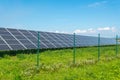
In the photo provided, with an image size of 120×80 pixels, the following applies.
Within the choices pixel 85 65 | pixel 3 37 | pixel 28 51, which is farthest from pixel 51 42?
pixel 85 65

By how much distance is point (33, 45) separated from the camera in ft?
73.6

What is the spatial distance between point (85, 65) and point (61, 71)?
2.92 metres

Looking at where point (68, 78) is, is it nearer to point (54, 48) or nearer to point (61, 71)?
point (61, 71)

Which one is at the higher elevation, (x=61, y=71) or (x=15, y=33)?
(x=15, y=33)

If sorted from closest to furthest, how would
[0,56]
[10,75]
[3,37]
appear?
[10,75]
[0,56]
[3,37]

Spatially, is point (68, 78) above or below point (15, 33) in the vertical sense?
below

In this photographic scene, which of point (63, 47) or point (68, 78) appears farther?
point (63, 47)

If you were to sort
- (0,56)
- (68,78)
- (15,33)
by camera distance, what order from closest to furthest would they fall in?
(68,78)
(0,56)
(15,33)

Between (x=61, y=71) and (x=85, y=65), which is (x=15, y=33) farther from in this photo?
(x=61, y=71)

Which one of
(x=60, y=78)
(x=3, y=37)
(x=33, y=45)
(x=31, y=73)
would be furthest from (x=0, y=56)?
(x=60, y=78)

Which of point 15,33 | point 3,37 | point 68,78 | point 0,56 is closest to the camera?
point 68,78

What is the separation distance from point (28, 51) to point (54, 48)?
13.6 ft

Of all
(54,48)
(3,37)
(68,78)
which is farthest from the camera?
(54,48)

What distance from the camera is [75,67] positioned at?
1452 cm
